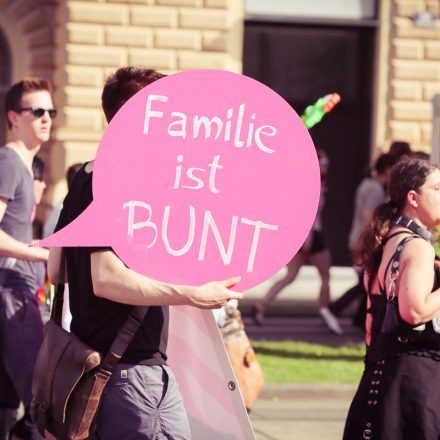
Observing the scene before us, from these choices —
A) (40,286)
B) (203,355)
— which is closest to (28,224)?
(40,286)

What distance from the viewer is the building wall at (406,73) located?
14641 millimetres

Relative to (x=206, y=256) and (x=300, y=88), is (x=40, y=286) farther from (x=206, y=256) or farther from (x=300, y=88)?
(x=300, y=88)

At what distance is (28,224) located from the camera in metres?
5.68

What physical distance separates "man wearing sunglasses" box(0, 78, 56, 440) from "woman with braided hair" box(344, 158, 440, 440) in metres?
1.44

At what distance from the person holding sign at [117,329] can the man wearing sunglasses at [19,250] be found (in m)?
1.61

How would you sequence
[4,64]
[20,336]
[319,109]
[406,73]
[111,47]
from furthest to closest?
[4,64], [406,73], [111,47], [20,336], [319,109]

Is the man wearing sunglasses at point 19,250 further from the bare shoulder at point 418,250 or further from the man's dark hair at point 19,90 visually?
the bare shoulder at point 418,250

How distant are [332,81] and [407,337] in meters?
10.6

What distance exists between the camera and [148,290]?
3.57 metres

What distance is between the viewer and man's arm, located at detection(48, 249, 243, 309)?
356 cm

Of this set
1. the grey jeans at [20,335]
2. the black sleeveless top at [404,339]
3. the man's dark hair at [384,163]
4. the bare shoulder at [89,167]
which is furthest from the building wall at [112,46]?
the bare shoulder at [89,167]

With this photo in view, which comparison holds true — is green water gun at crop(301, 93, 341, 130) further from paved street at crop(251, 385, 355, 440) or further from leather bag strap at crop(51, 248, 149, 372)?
paved street at crop(251, 385, 355, 440)

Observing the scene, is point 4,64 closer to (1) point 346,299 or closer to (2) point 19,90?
(1) point 346,299

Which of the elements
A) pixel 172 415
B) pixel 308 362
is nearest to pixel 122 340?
pixel 172 415
